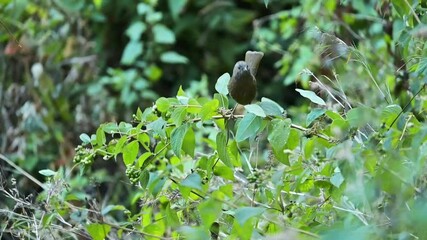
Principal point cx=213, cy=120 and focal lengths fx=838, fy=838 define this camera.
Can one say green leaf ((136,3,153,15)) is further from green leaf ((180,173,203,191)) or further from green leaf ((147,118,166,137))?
green leaf ((180,173,203,191))

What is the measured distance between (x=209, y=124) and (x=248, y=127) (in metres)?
0.59

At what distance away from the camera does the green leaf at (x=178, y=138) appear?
1281 millimetres

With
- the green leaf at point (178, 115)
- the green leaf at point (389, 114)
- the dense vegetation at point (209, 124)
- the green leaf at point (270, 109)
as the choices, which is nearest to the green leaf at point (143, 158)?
the dense vegetation at point (209, 124)

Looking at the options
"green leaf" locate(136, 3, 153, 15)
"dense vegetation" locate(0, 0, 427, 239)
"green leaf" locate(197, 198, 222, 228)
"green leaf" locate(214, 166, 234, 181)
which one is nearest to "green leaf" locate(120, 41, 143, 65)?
"dense vegetation" locate(0, 0, 427, 239)

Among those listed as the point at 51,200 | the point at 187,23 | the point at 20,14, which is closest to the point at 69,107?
the point at 20,14

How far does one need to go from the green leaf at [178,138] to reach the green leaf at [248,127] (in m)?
0.09

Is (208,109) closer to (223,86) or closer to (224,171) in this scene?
(223,86)

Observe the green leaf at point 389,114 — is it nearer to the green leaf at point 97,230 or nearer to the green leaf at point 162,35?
the green leaf at point 97,230

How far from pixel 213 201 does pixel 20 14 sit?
2376 millimetres

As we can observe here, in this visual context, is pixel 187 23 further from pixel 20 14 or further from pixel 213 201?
pixel 213 201

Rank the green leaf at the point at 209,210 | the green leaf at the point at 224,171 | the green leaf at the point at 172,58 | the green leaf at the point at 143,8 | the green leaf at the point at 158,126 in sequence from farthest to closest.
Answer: the green leaf at the point at 172,58 → the green leaf at the point at 143,8 → the green leaf at the point at 224,171 → the green leaf at the point at 158,126 → the green leaf at the point at 209,210

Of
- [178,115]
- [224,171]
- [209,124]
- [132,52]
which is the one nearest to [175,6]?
[132,52]

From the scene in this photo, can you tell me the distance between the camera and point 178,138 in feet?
4.23

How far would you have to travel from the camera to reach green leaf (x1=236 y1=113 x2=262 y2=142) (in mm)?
1261
